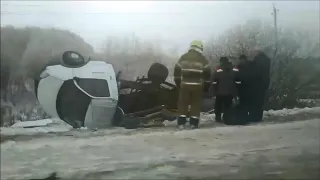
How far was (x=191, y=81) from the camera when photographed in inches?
60.1

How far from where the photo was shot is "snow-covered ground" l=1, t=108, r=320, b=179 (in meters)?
1.49

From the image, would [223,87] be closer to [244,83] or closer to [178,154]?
[244,83]

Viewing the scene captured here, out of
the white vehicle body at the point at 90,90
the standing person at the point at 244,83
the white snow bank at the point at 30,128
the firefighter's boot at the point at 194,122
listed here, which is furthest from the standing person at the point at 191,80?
the white snow bank at the point at 30,128

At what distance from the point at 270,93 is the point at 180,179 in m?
0.47

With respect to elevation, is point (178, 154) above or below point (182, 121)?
below

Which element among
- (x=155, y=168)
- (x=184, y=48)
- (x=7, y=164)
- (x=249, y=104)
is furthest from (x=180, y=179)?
(x=7, y=164)

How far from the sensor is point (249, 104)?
1.55 metres

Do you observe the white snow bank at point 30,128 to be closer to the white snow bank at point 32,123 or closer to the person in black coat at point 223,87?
the white snow bank at point 32,123

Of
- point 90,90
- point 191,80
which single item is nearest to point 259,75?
point 191,80

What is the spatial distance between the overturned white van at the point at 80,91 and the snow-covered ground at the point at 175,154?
0.05m

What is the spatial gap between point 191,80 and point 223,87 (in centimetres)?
12

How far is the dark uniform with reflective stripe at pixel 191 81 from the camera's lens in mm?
1523

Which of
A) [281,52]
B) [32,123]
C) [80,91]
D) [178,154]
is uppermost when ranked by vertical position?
[281,52]

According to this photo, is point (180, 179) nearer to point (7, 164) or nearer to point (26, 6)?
point (7, 164)
